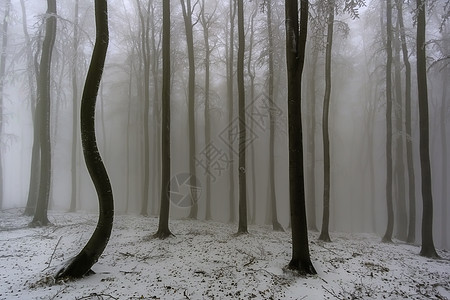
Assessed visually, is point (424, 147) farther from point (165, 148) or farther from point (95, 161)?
point (95, 161)

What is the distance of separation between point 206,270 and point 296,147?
3.66 metres

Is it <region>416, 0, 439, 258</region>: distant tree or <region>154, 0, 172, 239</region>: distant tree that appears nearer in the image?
<region>154, 0, 172, 239</region>: distant tree

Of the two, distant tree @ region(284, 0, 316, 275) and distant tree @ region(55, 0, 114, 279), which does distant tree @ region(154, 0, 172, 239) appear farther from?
distant tree @ region(284, 0, 316, 275)

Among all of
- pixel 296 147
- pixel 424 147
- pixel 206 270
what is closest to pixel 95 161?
pixel 206 270

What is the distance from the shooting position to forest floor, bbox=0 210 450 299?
530cm

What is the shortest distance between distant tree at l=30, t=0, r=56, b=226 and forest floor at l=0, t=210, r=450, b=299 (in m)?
1.01

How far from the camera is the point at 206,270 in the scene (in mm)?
6500

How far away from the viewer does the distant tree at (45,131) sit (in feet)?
35.4

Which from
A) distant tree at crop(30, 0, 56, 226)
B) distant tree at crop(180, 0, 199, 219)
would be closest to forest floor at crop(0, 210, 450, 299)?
distant tree at crop(30, 0, 56, 226)

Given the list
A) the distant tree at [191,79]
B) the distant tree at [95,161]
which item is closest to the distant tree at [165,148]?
the distant tree at [95,161]

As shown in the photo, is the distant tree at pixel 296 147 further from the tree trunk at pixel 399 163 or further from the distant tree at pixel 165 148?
the tree trunk at pixel 399 163

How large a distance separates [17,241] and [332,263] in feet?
30.8

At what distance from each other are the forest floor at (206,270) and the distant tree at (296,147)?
21.5 inches

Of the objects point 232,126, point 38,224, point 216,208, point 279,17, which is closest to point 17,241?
point 38,224
